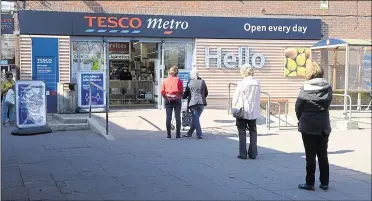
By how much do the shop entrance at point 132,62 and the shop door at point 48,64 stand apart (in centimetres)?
63

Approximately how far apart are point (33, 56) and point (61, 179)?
34.0ft

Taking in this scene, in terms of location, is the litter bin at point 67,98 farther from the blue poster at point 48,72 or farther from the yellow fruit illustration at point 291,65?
the yellow fruit illustration at point 291,65

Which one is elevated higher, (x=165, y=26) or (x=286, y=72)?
(x=165, y=26)

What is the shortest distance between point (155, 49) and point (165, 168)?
10.7 meters

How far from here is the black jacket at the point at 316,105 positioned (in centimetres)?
595

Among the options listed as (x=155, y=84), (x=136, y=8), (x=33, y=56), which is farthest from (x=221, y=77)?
(x=33, y=56)

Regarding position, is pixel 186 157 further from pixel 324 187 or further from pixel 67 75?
pixel 67 75

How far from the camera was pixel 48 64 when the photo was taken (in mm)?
16328

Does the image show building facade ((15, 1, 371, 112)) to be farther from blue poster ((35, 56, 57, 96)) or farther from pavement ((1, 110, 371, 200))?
pavement ((1, 110, 371, 200))

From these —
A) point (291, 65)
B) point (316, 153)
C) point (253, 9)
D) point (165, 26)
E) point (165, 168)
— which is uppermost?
point (253, 9)

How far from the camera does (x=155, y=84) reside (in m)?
18.1

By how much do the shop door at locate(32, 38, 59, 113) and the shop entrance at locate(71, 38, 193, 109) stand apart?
63cm

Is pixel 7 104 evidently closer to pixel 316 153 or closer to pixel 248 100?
pixel 248 100

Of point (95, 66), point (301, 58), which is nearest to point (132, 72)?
point (95, 66)
